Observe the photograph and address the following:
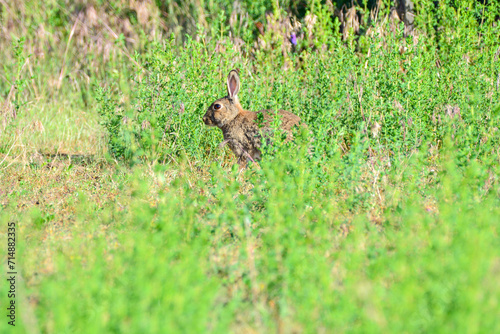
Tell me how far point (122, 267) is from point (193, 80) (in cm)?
324

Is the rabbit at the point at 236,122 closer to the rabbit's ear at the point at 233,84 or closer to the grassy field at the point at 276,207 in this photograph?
the rabbit's ear at the point at 233,84

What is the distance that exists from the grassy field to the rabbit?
0.50 feet

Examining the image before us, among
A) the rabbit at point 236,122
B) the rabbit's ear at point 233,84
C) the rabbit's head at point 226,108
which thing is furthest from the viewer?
the rabbit's head at point 226,108

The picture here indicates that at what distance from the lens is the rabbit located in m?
5.87

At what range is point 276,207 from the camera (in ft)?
11.5

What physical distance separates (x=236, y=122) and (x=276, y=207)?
271 cm

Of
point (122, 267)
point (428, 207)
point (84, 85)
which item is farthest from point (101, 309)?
point (84, 85)

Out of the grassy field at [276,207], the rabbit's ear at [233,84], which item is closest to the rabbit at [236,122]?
the rabbit's ear at [233,84]

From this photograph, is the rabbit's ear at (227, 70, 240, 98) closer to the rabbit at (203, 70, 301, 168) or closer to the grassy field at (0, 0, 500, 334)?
the rabbit at (203, 70, 301, 168)

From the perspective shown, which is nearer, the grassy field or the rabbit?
the grassy field

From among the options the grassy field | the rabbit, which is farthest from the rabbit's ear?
the grassy field

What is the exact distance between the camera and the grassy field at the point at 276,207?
2.55 meters

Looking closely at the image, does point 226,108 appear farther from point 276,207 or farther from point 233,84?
point 276,207

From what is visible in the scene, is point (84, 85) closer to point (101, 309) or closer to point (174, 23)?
point (174, 23)
